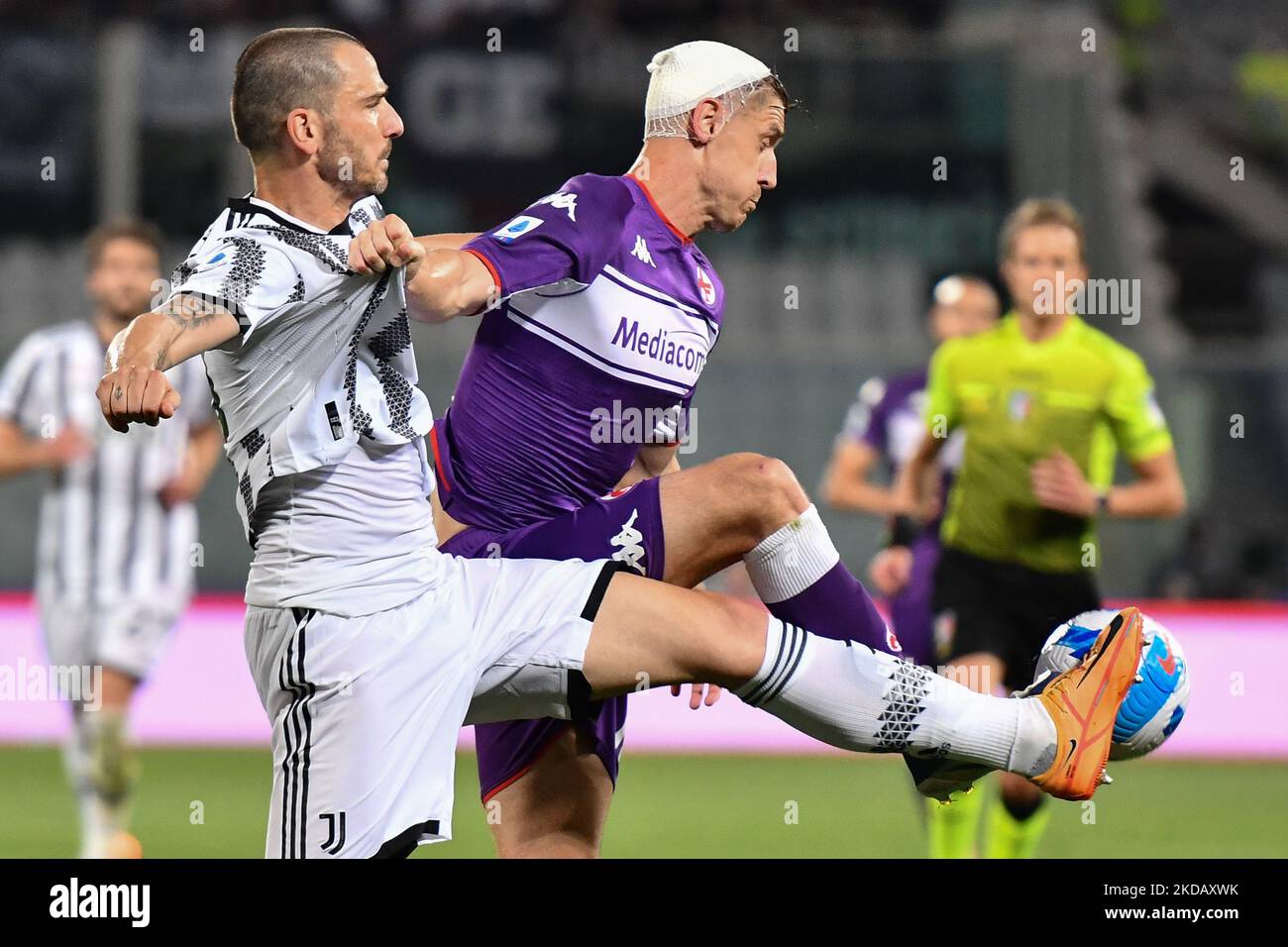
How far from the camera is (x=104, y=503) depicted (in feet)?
24.2

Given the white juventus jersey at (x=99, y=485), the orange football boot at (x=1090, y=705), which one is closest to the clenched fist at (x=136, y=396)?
the orange football boot at (x=1090, y=705)

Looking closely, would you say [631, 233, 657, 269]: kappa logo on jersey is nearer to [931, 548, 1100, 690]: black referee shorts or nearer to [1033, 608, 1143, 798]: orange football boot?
[1033, 608, 1143, 798]: orange football boot

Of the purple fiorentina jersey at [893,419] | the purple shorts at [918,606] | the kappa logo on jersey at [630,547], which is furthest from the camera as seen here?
the purple fiorentina jersey at [893,419]

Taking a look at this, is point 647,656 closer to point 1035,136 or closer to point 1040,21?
point 1035,136

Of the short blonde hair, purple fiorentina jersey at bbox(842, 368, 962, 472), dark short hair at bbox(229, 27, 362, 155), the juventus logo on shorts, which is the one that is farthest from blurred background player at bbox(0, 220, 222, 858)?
dark short hair at bbox(229, 27, 362, 155)

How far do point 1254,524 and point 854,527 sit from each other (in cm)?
→ 272

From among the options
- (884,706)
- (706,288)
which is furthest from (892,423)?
(884,706)

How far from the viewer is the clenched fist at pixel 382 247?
124 inches

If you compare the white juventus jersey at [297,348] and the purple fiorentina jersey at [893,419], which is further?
the purple fiorentina jersey at [893,419]

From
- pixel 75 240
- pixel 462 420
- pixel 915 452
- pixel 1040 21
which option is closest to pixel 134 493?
pixel 915 452

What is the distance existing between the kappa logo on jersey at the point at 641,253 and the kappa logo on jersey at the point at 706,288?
0.52 ft

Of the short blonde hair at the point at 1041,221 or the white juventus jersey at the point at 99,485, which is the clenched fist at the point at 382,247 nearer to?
the short blonde hair at the point at 1041,221

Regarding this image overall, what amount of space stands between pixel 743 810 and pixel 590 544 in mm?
4233

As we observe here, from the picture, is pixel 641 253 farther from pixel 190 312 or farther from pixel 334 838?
pixel 334 838
